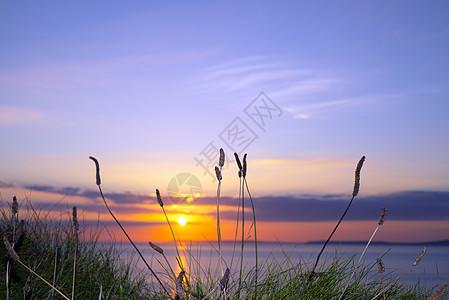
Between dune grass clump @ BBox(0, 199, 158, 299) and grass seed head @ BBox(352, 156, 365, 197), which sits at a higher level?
grass seed head @ BBox(352, 156, 365, 197)

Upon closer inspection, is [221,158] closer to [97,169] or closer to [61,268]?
[97,169]

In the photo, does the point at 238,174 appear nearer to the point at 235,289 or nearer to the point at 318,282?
the point at 235,289

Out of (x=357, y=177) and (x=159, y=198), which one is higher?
(x=357, y=177)

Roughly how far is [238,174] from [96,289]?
3798 millimetres

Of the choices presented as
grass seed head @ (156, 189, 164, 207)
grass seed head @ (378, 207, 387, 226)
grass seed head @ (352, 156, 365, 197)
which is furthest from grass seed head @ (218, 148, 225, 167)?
grass seed head @ (378, 207, 387, 226)

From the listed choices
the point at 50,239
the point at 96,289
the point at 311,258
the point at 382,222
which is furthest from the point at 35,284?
the point at 382,222

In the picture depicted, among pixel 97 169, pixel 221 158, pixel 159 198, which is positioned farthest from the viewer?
pixel 159 198

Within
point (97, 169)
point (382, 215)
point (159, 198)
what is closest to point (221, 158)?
point (159, 198)

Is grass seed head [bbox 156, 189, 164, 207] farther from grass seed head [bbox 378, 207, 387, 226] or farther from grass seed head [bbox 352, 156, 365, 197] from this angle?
grass seed head [bbox 378, 207, 387, 226]

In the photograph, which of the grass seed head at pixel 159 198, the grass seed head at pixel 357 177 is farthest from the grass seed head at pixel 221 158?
the grass seed head at pixel 357 177

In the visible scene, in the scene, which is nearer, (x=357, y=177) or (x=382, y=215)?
(x=382, y=215)

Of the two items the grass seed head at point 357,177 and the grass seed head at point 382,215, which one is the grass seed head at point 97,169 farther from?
the grass seed head at point 382,215

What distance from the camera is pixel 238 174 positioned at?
3688 mm

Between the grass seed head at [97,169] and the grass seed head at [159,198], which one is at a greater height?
the grass seed head at [97,169]
